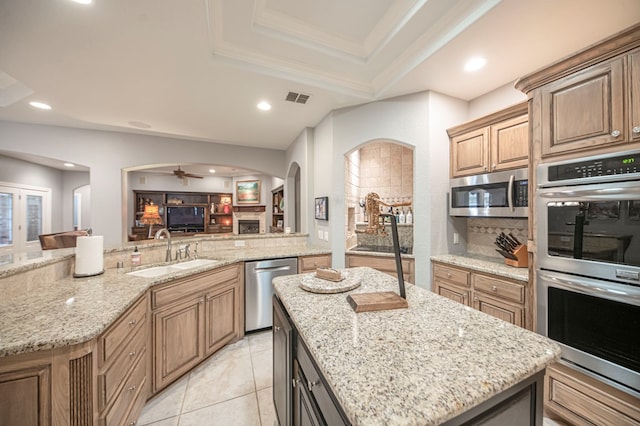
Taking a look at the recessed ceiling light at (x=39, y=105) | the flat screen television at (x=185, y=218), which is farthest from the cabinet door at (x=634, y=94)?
the flat screen television at (x=185, y=218)

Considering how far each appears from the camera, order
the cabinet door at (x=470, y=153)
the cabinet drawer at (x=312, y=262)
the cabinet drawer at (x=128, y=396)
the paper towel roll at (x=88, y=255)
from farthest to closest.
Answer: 1. the cabinet drawer at (x=312, y=262)
2. the cabinet door at (x=470, y=153)
3. the paper towel roll at (x=88, y=255)
4. the cabinet drawer at (x=128, y=396)

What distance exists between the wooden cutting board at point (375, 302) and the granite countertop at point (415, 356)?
0.09 ft

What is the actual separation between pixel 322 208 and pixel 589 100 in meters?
2.60

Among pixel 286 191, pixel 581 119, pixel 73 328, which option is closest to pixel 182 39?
pixel 73 328

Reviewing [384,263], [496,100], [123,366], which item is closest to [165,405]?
[123,366]

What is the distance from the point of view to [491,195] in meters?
2.37

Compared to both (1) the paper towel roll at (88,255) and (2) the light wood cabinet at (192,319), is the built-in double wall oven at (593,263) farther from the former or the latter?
(1) the paper towel roll at (88,255)

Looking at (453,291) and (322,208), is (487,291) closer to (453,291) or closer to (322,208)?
(453,291)

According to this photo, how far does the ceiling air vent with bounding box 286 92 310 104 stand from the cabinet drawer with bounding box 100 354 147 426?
2756 mm

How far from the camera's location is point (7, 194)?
16.6 ft

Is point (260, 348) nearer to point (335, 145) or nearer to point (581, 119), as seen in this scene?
point (335, 145)

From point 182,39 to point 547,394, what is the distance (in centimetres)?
369

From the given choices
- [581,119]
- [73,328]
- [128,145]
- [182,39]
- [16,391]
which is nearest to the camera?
[16,391]

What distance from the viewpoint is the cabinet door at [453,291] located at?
2299 millimetres
